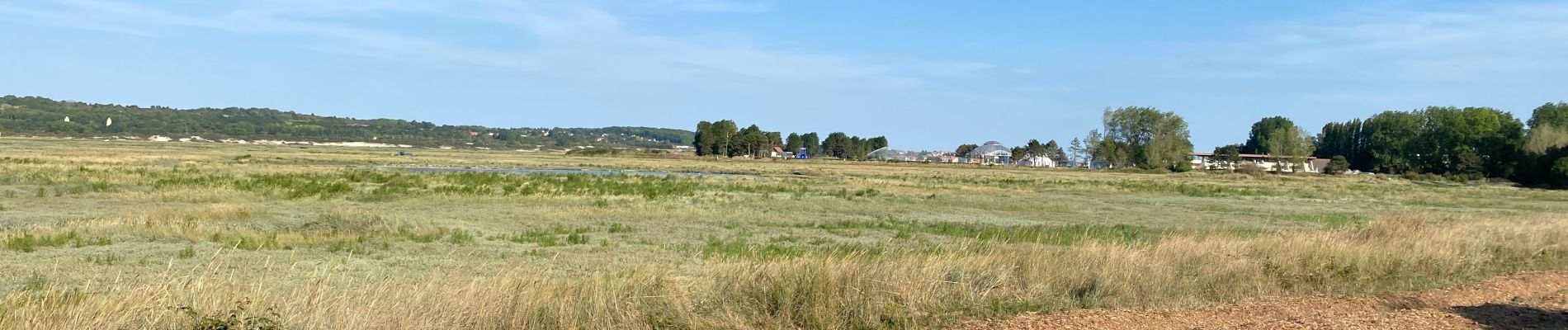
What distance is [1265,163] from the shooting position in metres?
161

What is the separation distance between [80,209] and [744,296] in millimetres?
22778

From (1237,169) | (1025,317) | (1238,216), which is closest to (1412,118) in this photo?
(1237,169)

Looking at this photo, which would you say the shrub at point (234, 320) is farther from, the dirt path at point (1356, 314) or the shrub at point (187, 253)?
the shrub at point (187, 253)

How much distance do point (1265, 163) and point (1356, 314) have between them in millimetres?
166806

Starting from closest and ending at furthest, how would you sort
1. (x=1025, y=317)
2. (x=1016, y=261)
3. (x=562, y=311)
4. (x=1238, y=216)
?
(x=562, y=311) → (x=1025, y=317) → (x=1016, y=261) → (x=1238, y=216)

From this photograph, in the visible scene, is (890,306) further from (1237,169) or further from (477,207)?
(1237,169)

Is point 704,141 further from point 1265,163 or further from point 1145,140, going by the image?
point 1265,163

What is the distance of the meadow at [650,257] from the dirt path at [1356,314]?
0.50 meters

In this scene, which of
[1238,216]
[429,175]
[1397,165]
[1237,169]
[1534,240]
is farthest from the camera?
[1397,165]

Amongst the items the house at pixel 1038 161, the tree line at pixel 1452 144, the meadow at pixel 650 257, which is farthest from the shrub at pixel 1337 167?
the meadow at pixel 650 257

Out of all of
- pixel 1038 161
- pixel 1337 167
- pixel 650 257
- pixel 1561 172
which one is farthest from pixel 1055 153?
pixel 650 257

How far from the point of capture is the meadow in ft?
26.5

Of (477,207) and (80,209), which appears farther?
A: (477,207)

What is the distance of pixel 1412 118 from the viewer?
136m
